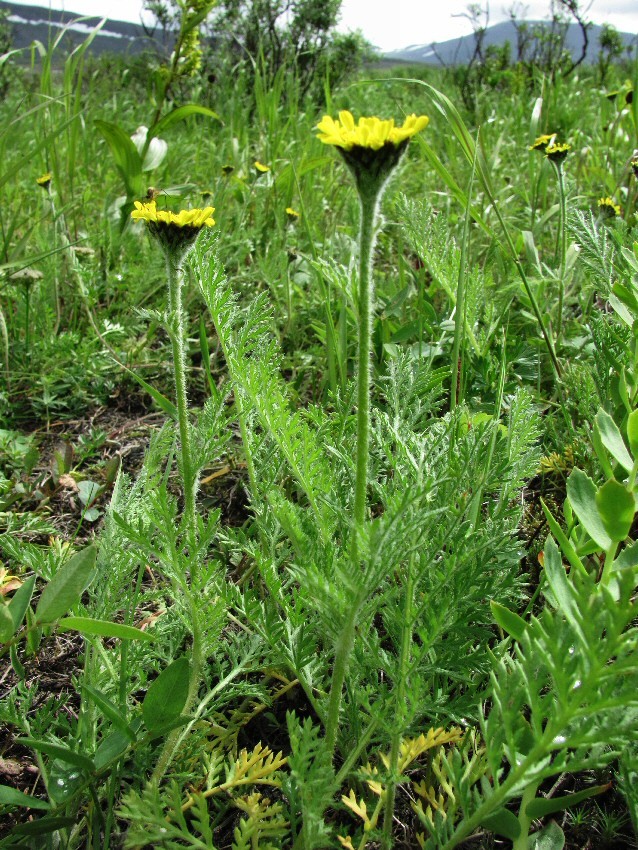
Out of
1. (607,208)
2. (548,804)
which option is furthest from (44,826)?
(607,208)

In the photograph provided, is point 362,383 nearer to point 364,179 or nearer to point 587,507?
point 364,179

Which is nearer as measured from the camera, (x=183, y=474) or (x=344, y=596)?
(x=344, y=596)

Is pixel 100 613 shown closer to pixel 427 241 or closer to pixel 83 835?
pixel 83 835

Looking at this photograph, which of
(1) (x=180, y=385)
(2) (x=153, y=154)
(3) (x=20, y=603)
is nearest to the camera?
(3) (x=20, y=603)

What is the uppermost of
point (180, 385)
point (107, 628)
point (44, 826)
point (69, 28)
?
point (69, 28)

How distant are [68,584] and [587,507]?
0.65 metres

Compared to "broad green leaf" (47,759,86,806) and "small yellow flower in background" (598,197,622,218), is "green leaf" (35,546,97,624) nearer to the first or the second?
"broad green leaf" (47,759,86,806)

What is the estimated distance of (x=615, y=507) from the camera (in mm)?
727

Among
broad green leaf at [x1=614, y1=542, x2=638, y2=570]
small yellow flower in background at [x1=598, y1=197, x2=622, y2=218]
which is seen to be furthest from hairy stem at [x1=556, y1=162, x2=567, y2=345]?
broad green leaf at [x1=614, y1=542, x2=638, y2=570]

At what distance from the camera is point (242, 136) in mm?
3592

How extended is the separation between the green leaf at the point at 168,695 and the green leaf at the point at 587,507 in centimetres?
52

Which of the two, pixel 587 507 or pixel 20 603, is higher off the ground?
pixel 587 507

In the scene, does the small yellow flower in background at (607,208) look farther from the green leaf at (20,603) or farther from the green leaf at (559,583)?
the green leaf at (20,603)

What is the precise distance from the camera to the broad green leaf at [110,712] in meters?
0.80
